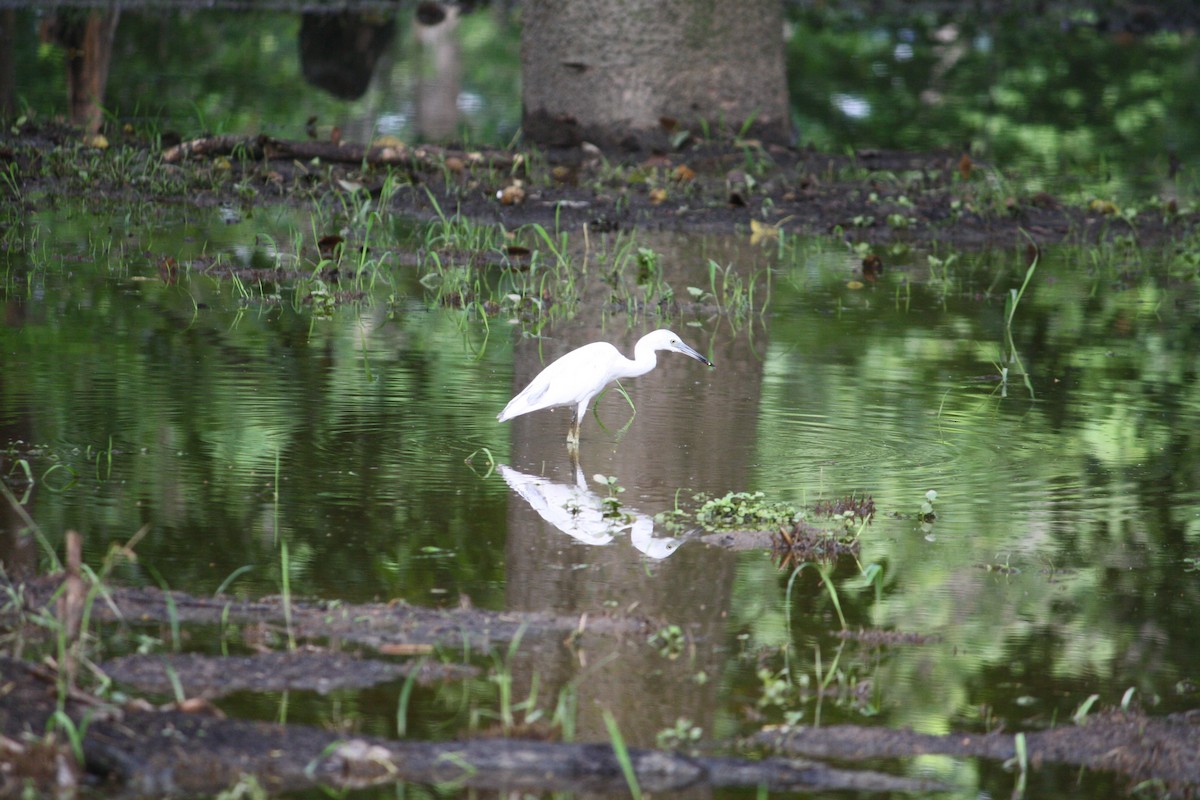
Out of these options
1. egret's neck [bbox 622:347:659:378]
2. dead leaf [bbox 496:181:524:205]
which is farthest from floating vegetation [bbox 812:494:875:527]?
dead leaf [bbox 496:181:524:205]

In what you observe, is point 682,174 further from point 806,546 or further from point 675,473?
point 806,546

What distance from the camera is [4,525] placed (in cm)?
527

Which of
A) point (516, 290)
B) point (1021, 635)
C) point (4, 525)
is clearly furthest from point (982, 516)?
point (516, 290)

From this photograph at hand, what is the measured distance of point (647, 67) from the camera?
13406 millimetres

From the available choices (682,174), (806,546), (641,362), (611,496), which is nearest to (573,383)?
(641,362)

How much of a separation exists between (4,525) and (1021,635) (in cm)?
301

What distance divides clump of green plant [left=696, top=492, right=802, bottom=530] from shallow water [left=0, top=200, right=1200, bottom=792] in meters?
0.14

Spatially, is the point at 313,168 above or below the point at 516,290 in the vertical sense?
above

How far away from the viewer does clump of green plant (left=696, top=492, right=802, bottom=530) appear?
18.4ft

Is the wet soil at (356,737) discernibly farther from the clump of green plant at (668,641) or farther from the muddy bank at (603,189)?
the muddy bank at (603,189)

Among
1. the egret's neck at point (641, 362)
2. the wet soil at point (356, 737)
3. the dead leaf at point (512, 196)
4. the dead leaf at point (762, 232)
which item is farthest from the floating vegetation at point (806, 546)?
the dead leaf at point (512, 196)

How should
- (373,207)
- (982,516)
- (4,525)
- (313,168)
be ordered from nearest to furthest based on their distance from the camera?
(4,525), (982,516), (373,207), (313,168)

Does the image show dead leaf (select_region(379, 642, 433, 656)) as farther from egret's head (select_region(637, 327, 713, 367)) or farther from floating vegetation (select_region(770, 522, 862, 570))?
egret's head (select_region(637, 327, 713, 367))

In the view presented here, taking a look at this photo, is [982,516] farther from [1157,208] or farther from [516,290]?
[1157,208]
